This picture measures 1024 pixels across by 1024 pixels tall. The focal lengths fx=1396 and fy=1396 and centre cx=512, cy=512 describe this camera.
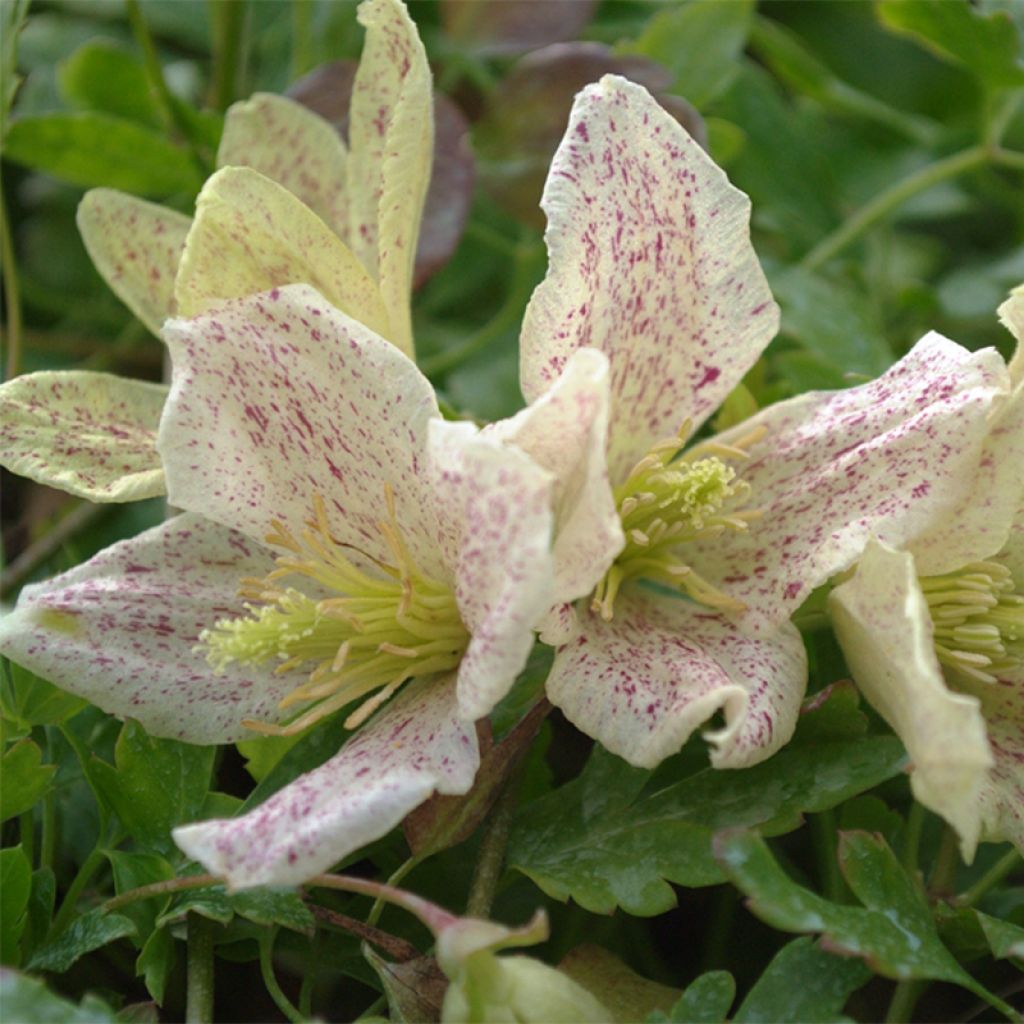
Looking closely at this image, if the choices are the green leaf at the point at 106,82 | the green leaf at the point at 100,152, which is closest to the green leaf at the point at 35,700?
the green leaf at the point at 100,152

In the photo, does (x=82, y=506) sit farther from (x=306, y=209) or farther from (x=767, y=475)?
(x=767, y=475)

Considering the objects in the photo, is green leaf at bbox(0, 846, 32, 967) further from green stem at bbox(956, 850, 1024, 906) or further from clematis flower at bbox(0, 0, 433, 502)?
green stem at bbox(956, 850, 1024, 906)

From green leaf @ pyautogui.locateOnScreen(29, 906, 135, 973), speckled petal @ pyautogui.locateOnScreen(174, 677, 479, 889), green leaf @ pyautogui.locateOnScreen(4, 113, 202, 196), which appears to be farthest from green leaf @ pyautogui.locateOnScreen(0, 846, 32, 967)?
green leaf @ pyautogui.locateOnScreen(4, 113, 202, 196)

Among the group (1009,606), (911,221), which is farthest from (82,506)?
(911,221)

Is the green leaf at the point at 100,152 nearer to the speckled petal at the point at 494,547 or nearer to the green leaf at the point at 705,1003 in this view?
the speckled petal at the point at 494,547

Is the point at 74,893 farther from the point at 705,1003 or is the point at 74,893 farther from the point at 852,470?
the point at 852,470
